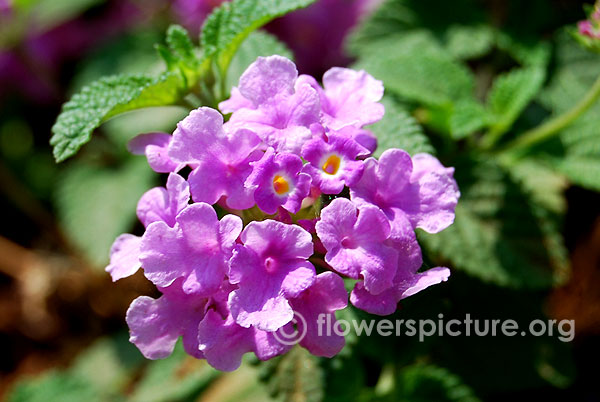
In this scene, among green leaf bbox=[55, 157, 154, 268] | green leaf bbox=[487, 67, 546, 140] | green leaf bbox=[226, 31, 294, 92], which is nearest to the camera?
green leaf bbox=[226, 31, 294, 92]

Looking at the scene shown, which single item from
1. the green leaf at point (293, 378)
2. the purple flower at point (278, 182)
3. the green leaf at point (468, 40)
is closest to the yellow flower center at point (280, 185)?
the purple flower at point (278, 182)

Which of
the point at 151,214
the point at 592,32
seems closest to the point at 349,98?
the point at 151,214

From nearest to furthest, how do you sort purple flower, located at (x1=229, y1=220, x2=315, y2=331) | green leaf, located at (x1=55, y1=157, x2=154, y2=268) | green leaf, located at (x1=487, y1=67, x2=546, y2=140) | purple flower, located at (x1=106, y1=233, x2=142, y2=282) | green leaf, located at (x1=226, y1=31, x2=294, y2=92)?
purple flower, located at (x1=229, y1=220, x2=315, y2=331) < purple flower, located at (x1=106, y1=233, x2=142, y2=282) < green leaf, located at (x1=226, y1=31, x2=294, y2=92) < green leaf, located at (x1=487, y1=67, x2=546, y2=140) < green leaf, located at (x1=55, y1=157, x2=154, y2=268)

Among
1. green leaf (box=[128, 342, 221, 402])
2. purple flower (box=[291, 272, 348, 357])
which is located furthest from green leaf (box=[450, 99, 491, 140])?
green leaf (box=[128, 342, 221, 402])

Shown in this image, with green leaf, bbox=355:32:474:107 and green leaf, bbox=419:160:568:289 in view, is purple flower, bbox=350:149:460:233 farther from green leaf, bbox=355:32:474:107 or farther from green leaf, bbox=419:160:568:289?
green leaf, bbox=355:32:474:107

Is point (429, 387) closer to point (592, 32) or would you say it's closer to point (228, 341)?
point (228, 341)

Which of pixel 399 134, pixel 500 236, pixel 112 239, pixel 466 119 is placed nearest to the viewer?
pixel 399 134

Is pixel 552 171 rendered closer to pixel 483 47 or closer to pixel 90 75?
pixel 483 47
